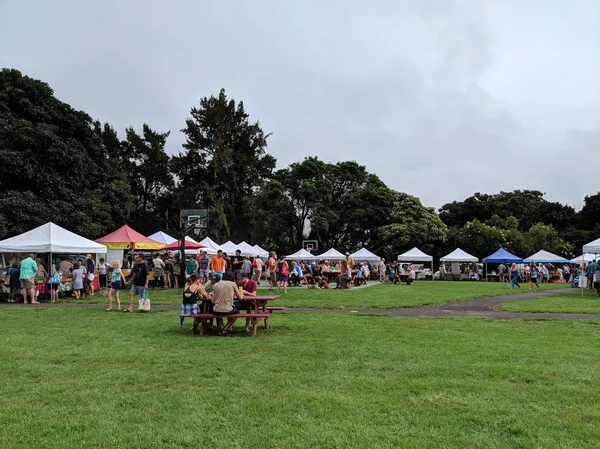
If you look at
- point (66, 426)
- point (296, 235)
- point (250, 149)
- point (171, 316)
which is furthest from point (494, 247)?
point (66, 426)

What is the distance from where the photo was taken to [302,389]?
5.60 m

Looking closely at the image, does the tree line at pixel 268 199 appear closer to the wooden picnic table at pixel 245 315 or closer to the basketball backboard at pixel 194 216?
the basketball backboard at pixel 194 216

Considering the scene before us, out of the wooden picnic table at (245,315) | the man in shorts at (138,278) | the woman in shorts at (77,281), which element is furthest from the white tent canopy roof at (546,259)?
the wooden picnic table at (245,315)

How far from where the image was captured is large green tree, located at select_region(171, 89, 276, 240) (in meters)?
48.2

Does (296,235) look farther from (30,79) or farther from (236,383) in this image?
(236,383)

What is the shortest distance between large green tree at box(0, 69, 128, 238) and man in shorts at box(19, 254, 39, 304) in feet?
34.8

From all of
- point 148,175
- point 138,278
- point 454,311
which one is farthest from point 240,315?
point 148,175

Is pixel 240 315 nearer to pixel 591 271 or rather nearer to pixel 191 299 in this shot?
pixel 191 299

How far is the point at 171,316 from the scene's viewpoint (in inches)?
495

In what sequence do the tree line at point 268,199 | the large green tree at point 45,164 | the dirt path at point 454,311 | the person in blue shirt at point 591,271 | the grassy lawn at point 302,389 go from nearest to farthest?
the grassy lawn at point 302,389
the dirt path at point 454,311
the person in blue shirt at point 591,271
the large green tree at point 45,164
the tree line at point 268,199

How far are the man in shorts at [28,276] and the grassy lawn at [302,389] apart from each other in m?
7.33

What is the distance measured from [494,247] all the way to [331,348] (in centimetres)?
4386

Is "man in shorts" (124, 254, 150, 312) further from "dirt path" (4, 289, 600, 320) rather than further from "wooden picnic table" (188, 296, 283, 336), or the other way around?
"wooden picnic table" (188, 296, 283, 336)

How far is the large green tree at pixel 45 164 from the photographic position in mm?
27531
